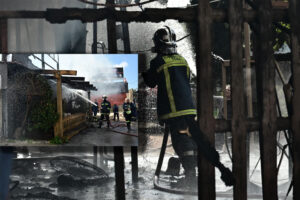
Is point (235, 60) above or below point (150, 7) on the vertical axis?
below

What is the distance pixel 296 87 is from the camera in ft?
14.6

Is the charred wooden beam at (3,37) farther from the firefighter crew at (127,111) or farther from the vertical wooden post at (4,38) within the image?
the firefighter crew at (127,111)

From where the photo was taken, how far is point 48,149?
4551 mm

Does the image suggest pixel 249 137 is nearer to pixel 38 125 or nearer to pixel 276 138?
pixel 276 138

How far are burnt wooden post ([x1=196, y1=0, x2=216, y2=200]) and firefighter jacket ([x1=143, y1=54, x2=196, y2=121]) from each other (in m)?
0.20

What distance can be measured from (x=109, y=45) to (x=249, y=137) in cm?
187

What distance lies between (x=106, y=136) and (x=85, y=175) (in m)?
0.51

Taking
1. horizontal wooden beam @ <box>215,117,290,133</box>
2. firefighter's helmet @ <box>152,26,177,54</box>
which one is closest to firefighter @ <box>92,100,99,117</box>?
firefighter's helmet @ <box>152,26,177,54</box>

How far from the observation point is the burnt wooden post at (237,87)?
4254 millimetres

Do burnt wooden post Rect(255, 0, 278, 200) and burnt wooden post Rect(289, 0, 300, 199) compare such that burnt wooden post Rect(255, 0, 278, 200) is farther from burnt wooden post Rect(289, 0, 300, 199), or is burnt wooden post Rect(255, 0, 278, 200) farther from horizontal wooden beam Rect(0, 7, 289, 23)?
burnt wooden post Rect(289, 0, 300, 199)

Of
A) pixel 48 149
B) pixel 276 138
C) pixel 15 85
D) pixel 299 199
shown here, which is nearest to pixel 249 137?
pixel 276 138

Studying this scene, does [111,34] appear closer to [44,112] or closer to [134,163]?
[44,112]

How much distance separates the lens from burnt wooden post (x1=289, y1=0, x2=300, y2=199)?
439cm

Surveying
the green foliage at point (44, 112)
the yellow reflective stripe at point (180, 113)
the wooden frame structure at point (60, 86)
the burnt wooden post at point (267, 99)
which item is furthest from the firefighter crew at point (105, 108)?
the burnt wooden post at point (267, 99)
